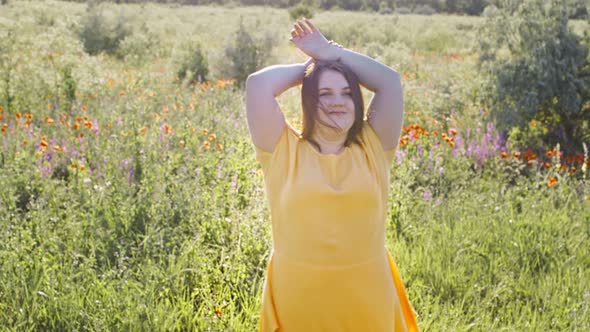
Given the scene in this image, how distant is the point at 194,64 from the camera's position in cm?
1148

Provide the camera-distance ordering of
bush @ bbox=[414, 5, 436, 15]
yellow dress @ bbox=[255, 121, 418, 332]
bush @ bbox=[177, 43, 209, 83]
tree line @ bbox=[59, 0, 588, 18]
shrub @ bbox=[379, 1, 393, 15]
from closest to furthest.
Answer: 1. yellow dress @ bbox=[255, 121, 418, 332]
2. bush @ bbox=[177, 43, 209, 83]
3. tree line @ bbox=[59, 0, 588, 18]
4. bush @ bbox=[414, 5, 436, 15]
5. shrub @ bbox=[379, 1, 393, 15]

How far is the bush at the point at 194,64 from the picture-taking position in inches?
446

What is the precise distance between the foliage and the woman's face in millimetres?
4683

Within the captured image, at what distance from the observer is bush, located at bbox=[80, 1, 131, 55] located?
16.1 meters

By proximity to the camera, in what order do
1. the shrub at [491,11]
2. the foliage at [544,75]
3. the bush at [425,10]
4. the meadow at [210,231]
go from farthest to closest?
the bush at [425,10] < the shrub at [491,11] < the foliage at [544,75] < the meadow at [210,231]

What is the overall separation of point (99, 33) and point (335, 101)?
15.9m

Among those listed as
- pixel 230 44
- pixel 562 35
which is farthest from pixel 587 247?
pixel 230 44

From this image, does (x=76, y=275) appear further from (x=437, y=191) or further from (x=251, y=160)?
(x=437, y=191)

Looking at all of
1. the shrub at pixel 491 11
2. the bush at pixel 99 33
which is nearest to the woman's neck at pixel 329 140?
the shrub at pixel 491 11

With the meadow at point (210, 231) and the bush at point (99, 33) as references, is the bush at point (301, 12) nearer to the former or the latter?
the bush at point (99, 33)

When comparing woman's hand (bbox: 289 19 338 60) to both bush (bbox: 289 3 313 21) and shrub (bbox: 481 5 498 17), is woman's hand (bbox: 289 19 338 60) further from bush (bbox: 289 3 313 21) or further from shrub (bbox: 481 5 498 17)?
bush (bbox: 289 3 313 21)

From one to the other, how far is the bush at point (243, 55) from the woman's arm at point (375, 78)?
30.3 ft

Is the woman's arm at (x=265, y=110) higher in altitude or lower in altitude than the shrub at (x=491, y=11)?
lower

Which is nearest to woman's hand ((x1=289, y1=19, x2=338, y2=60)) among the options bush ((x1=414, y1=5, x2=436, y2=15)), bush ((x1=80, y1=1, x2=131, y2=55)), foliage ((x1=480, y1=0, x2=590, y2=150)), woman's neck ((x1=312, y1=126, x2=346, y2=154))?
woman's neck ((x1=312, y1=126, x2=346, y2=154))
